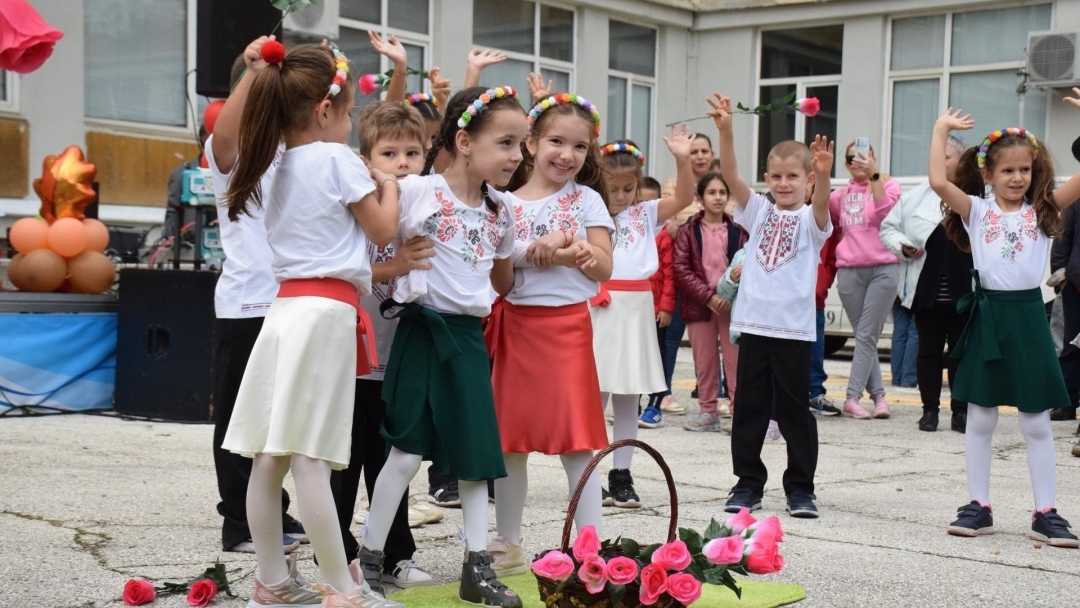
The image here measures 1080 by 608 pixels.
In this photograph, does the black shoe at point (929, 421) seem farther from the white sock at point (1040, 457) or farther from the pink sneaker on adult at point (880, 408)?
the white sock at point (1040, 457)

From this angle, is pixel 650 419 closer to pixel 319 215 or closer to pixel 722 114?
pixel 722 114

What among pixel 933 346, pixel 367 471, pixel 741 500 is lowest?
pixel 741 500

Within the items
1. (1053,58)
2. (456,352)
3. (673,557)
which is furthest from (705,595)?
(1053,58)

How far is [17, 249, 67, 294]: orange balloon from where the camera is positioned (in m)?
8.09

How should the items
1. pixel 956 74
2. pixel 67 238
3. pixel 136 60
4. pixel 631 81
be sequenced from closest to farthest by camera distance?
pixel 67 238 < pixel 136 60 < pixel 956 74 < pixel 631 81

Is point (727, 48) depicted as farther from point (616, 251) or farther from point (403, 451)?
point (403, 451)

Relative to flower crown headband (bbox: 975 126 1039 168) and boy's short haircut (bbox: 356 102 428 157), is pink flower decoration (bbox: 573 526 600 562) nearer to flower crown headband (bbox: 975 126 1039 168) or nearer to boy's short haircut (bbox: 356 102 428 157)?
boy's short haircut (bbox: 356 102 428 157)

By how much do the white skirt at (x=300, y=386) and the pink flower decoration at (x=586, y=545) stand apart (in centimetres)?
67

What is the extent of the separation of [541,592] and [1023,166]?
2896mm

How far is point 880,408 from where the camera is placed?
8992mm

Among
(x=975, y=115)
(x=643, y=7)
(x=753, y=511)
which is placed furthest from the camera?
(x=643, y=7)

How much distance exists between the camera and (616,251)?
21.3 feet

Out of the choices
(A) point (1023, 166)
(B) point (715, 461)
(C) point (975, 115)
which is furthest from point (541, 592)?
(C) point (975, 115)

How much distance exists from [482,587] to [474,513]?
0.72 feet
